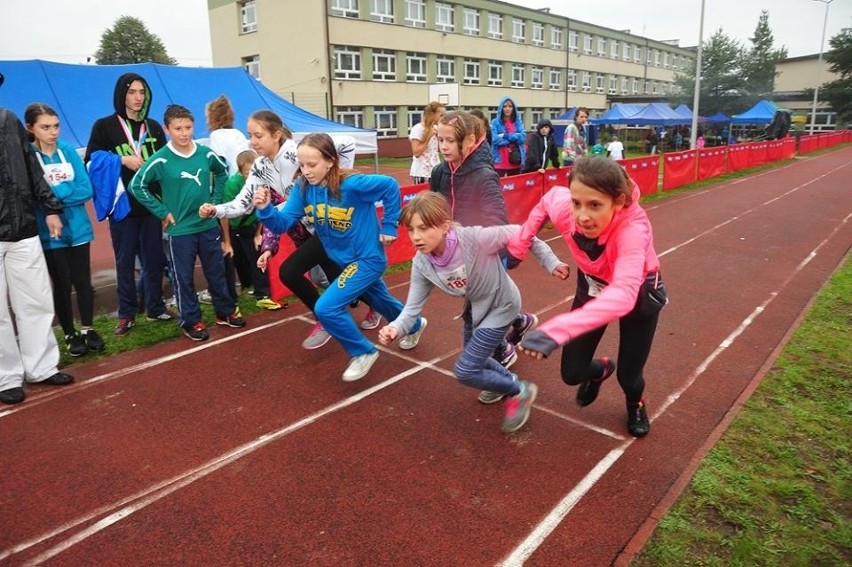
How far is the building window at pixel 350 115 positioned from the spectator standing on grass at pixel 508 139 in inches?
1033

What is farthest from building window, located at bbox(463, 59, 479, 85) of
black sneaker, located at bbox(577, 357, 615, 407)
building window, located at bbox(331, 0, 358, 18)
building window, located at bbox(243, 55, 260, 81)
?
black sneaker, located at bbox(577, 357, 615, 407)

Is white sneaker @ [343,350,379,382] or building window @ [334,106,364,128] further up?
building window @ [334,106,364,128]

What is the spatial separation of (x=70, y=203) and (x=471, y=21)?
43319 mm

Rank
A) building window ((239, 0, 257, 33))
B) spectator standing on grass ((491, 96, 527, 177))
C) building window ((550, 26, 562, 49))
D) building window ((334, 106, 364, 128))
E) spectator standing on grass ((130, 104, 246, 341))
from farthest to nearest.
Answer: building window ((550, 26, 562, 49)) → building window ((239, 0, 257, 33)) → building window ((334, 106, 364, 128)) → spectator standing on grass ((491, 96, 527, 177)) → spectator standing on grass ((130, 104, 246, 341))

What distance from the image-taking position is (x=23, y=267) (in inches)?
173

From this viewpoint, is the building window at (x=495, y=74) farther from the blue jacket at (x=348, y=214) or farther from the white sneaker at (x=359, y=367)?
the white sneaker at (x=359, y=367)

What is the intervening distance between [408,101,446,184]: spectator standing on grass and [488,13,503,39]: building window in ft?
132

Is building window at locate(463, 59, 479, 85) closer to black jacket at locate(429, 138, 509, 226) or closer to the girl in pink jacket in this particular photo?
black jacket at locate(429, 138, 509, 226)

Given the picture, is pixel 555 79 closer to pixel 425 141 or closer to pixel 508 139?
pixel 508 139

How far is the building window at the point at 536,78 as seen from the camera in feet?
165

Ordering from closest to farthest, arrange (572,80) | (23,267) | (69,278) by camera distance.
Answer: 1. (23,267)
2. (69,278)
3. (572,80)

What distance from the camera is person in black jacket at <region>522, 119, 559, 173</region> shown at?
11.7 m

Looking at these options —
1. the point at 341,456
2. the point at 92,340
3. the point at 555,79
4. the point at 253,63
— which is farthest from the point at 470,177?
the point at 555,79

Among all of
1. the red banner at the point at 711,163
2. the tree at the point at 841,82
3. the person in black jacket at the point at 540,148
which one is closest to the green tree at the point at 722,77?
the tree at the point at 841,82
